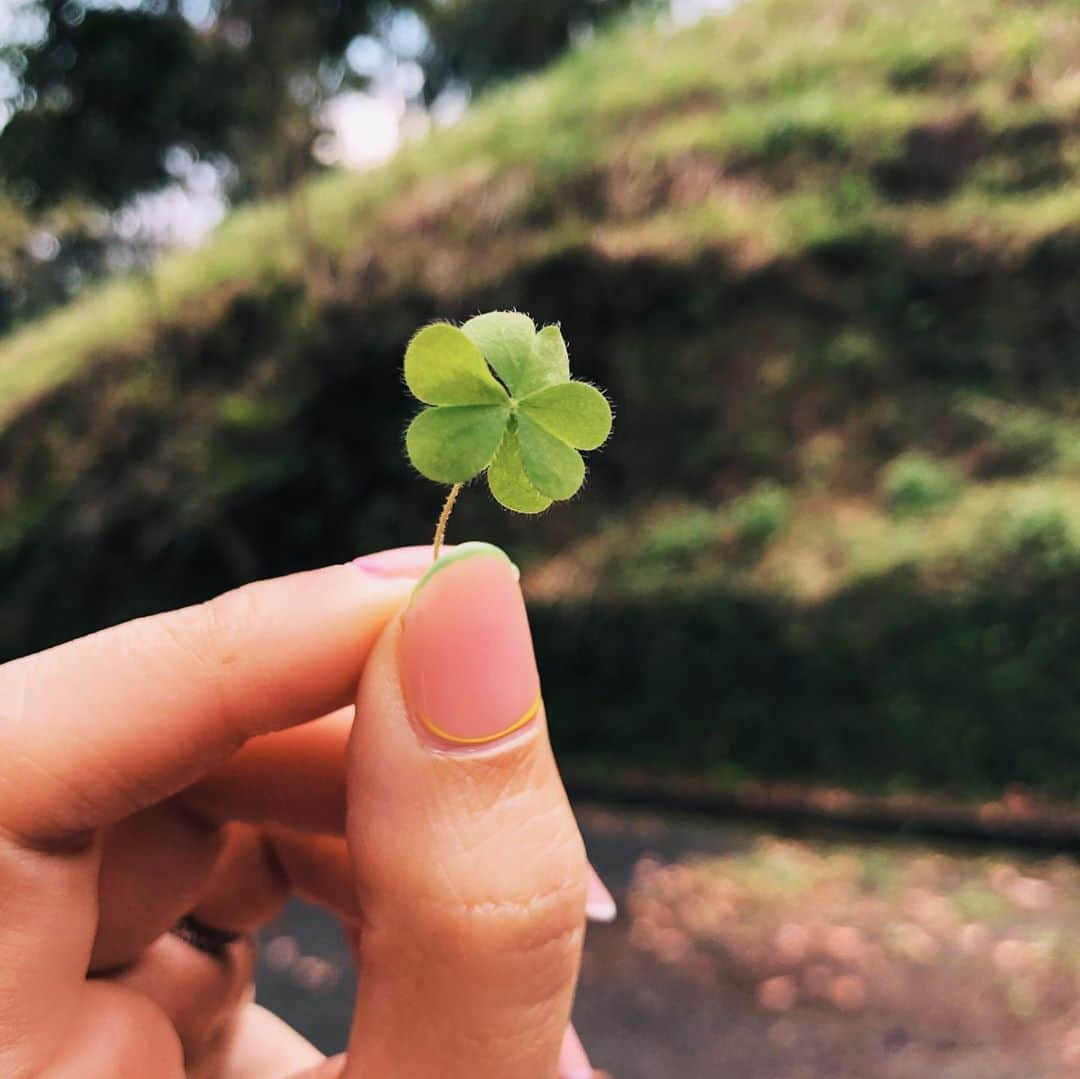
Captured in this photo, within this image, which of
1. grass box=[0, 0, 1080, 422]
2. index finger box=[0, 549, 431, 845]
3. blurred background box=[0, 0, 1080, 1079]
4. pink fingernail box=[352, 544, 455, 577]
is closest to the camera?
index finger box=[0, 549, 431, 845]

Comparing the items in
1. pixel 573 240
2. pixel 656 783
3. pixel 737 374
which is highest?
pixel 573 240

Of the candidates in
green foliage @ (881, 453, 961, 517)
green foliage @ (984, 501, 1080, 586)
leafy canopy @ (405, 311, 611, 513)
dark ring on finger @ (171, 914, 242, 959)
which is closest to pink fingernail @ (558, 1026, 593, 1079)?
dark ring on finger @ (171, 914, 242, 959)

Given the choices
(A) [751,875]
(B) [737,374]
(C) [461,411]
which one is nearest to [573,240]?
(B) [737,374]

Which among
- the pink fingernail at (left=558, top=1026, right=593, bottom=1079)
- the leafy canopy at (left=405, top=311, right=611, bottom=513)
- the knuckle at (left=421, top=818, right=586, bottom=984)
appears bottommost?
the pink fingernail at (left=558, top=1026, right=593, bottom=1079)

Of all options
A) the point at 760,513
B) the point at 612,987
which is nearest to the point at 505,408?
the point at 612,987

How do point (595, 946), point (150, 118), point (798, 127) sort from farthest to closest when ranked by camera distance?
point (798, 127)
point (150, 118)
point (595, 946)

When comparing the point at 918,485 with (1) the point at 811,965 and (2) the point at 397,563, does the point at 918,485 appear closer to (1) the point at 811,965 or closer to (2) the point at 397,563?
(1) the point at 811,965

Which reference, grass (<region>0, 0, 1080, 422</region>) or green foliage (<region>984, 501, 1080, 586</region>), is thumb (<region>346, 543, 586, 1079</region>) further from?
grass (<region>0, 0, 1080, 422</region>)

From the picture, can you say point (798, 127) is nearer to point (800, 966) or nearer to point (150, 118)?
point (150, 118)
